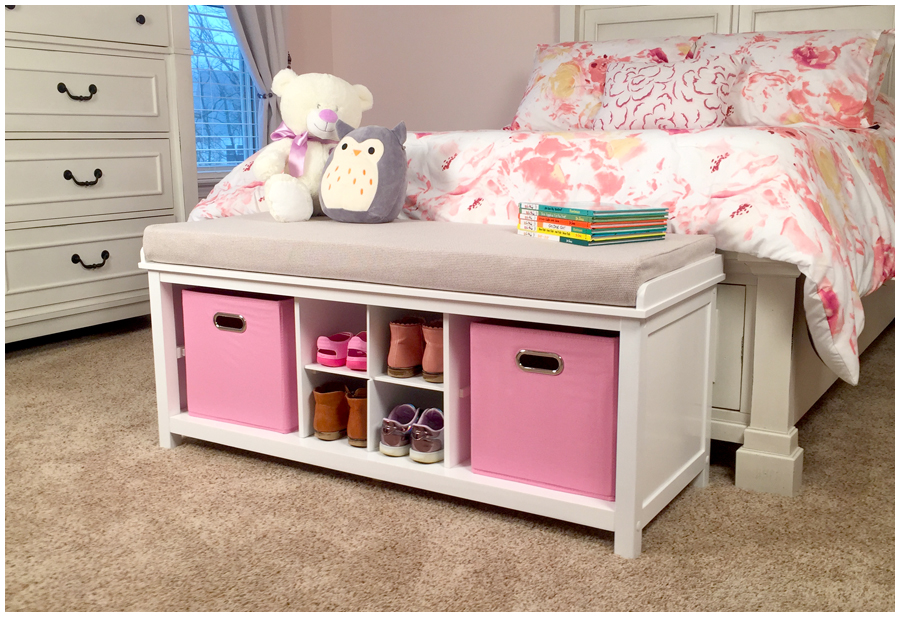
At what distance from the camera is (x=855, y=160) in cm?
199

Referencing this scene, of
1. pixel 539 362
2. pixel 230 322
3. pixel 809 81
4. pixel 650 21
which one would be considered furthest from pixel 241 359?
pixel 650 21

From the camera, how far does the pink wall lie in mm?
3748

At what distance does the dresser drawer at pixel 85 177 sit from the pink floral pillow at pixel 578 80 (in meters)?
1.33

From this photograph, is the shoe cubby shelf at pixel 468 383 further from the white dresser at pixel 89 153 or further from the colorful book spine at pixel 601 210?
the white dresser at pixel 89 153

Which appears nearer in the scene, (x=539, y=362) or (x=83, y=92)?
(x=539, y=362)

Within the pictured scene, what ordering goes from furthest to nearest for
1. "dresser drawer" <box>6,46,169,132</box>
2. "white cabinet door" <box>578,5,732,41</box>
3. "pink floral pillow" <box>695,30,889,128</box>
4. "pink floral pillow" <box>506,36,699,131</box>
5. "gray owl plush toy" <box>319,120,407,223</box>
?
"white cabinet door" <box>578,5,732,41</box>
"pink floral pillow" <box>506,36,699,131</box>
"dresser drawer" <box>6,46,169,132</box>
"pink floral pillow" <box>695,30,889,128</box>
"gray owl plush toy" <box>319,120,407,223</box>

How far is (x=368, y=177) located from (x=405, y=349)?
16.9 inches

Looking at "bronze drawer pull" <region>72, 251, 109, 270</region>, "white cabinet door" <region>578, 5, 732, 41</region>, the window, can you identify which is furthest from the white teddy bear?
the window

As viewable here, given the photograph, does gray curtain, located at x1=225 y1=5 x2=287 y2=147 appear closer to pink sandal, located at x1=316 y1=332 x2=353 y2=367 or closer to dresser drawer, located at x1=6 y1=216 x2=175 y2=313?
dresser drawer, located at x1=6 y1=216 x2=175 y2=313

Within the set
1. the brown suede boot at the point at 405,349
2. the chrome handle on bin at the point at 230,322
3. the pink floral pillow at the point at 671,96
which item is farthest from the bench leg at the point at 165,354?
the pink floral pillow at the point at 671,96

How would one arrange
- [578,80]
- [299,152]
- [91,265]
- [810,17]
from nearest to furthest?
1. [299,152]
2. [91,265]
3. [578,80]
4. [810,17]

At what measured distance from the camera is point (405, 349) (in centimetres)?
157

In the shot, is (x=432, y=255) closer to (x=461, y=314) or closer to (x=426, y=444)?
(x=461, y=314)

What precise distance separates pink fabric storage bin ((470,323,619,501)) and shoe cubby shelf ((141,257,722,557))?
2 cm
